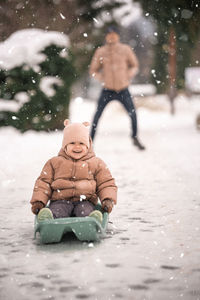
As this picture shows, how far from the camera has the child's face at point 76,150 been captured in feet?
15.8

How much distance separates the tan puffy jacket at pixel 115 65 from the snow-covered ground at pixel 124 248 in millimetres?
2397

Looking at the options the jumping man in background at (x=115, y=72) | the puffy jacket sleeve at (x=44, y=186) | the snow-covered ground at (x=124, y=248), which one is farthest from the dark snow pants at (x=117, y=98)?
the puffy jacket sleeve at (x=44, y=186)

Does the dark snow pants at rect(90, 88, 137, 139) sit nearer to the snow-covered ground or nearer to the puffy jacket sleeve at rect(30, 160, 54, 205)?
the snow-covered ground

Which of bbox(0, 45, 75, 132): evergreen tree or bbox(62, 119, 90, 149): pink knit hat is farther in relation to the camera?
bbox(0, 45, 75, 132): evergreen tree

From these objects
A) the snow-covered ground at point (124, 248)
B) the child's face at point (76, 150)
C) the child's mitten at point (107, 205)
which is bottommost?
the snow-covered ground at point (124, 248)

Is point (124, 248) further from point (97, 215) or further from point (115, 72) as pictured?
point (115, 72)

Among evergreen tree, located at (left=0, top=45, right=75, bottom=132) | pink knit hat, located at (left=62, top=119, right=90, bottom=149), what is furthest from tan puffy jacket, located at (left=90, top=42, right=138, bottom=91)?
pink knit hat, located at (left=62, top=119, right=90, bottom=149)

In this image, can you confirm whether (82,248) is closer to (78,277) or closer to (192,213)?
(78,277)

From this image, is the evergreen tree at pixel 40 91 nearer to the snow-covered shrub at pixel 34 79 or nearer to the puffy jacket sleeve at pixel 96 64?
the snow-covered shrub at pixel 34 79

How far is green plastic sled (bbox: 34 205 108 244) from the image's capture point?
419 cm

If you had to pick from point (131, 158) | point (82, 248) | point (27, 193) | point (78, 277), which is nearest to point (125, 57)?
point (131, 158)

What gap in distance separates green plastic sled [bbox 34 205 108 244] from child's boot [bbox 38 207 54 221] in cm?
9

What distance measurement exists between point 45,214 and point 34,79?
9093mm

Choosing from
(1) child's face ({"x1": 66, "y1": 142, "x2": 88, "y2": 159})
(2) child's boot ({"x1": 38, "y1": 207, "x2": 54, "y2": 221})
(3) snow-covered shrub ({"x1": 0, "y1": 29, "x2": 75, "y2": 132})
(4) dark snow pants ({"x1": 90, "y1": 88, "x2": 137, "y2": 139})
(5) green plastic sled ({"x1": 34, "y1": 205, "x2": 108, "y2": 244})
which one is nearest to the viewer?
(5) green plastic sled ({"x1": 34, "y1": 205, "x2": 108, "y2": 244})
